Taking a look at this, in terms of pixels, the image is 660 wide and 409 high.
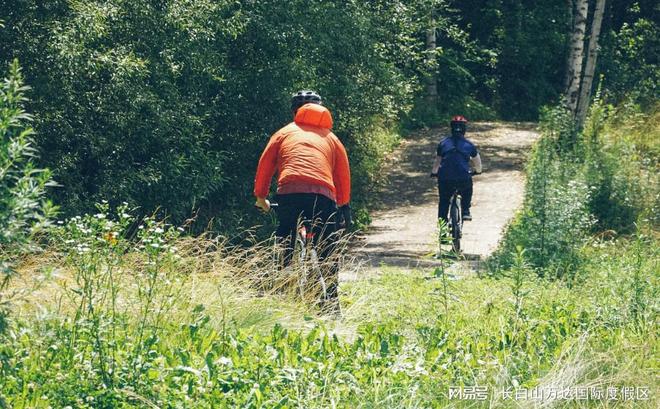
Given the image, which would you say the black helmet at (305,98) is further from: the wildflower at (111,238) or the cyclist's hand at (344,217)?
the wildflower at (111,238)

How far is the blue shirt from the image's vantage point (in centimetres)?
1320

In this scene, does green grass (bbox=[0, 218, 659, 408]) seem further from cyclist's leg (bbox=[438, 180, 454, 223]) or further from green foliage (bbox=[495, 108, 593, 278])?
cyclist's leg (bbox=[438, 180, 454, 223])

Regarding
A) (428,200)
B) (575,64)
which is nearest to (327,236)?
(575,64)

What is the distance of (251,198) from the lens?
15.5 m

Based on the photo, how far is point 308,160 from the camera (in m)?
8.37

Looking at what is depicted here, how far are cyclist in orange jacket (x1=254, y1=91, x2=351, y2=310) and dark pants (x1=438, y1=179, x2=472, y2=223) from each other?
479 cm

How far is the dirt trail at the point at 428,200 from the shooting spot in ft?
50.7

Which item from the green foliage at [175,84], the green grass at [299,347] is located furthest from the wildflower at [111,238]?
the green foliage at [175,84]

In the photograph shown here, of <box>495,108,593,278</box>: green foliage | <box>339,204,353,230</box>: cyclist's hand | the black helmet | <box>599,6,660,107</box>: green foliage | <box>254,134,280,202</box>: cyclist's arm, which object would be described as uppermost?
<box>599,6,660,107</box>: green foliage

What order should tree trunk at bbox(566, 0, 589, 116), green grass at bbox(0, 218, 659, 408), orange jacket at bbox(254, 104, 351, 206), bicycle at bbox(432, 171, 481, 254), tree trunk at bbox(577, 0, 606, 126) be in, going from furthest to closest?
tree trunk at bbox(577, 0, 606, 126), tree trunk at bbox(566, 0, 589, 116), bicycle at bbox(432, 171, 481, 254), orange jacket at bbox(254, 104, 351, 206), green grass at bbox(0, 218, 659, 408)

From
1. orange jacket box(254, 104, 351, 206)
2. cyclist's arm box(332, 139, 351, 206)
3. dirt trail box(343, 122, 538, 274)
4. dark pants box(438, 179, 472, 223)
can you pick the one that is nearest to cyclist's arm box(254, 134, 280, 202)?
orange jacket box(254, 104, 351, 206)

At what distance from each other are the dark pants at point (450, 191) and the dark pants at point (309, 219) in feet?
16.5

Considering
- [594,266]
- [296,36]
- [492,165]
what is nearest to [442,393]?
[594,266]

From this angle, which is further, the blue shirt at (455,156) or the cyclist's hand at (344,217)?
the blue shirt at (455,156)
